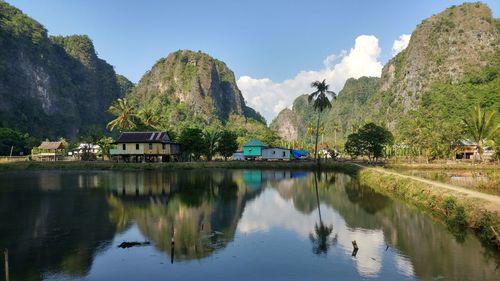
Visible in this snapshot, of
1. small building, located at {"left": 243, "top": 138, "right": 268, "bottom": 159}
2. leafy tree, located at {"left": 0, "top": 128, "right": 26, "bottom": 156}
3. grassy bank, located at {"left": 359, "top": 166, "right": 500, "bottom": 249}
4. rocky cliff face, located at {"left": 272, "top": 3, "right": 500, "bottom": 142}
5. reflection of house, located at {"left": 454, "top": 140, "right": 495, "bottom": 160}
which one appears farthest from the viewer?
rocky cliff face, located at {"left": 272, "top": 3, "right": 500, "bottom": 142}

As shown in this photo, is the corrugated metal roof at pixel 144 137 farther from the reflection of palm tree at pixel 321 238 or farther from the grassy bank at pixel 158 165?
the reflection of palm tree at pixel 321 238

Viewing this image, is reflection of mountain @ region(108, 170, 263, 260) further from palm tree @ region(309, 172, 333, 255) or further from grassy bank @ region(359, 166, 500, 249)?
grassy bank @ region(359, 166, 500, 249)

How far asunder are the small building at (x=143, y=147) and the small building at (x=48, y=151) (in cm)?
1801

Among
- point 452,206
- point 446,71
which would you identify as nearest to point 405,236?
point 452,206

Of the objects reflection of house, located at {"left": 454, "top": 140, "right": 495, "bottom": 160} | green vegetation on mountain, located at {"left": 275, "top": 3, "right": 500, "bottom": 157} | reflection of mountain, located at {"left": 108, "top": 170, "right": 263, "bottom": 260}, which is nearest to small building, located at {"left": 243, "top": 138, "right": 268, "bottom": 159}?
green vegetation on mountain, located at {"left": 275, "top": 3, "right": 500, "bottom": 157}

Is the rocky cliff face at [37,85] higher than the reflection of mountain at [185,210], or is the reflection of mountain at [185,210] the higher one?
the rocky cliff face at [37,85]

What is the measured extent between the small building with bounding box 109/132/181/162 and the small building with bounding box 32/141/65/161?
1801 cm

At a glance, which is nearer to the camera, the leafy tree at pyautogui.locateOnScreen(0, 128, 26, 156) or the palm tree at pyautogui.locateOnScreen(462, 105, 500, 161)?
the palm tree at pyautogui.locateOnScreen(462, 105, 500, 161)

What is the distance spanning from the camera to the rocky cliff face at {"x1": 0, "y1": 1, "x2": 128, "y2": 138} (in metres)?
135

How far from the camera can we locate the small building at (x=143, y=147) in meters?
78.6

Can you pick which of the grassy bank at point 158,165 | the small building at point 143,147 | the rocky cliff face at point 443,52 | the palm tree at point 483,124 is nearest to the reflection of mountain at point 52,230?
the grassy bank at point 158,165

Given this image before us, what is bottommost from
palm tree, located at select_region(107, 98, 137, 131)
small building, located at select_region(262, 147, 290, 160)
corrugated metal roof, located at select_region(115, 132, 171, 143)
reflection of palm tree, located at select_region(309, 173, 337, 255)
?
reflection of palm tree, located at select_region(309, 173, 337, 255)

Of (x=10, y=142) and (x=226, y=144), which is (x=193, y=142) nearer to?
(x=226, y=144)

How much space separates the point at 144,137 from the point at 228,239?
6146cm
